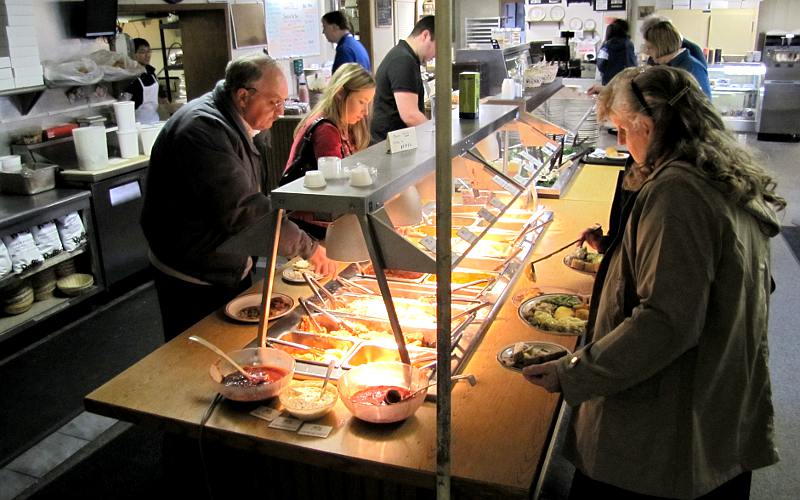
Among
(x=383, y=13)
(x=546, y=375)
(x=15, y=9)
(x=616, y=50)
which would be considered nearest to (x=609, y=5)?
(x=616, y=50)

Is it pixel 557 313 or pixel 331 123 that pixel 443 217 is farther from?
pixel 331 123

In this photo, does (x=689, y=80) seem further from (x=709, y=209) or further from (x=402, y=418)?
(x=402, y=418)

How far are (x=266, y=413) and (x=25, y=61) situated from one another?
4.06m


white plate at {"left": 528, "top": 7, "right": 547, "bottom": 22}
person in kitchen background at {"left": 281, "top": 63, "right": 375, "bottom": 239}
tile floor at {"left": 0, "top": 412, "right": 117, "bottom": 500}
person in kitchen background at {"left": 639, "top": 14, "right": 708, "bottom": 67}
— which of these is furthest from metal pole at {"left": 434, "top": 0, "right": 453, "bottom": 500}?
white plate at {"left": 528, "top": 7, "right": 547, "bottom": 22}

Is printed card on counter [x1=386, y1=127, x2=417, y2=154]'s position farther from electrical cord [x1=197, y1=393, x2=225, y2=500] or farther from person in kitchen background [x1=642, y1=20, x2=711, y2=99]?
person in kitchen background [x1=642, y1=20, x2=711, y2=99]

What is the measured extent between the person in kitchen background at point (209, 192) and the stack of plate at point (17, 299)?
2046mm

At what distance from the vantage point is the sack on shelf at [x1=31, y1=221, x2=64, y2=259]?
4.58 m

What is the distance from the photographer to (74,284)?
4.86m

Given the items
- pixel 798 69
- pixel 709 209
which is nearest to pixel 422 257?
pixel 709 209

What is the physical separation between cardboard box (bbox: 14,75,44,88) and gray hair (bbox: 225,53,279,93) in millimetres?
2840

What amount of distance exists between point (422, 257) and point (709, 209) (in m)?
0.74

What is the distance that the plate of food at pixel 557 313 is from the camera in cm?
257

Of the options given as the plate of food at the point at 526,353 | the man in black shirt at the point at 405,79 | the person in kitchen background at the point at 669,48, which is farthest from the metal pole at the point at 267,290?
the person in kitchen background at the point at 669,48

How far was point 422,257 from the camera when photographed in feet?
6.39
